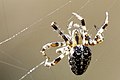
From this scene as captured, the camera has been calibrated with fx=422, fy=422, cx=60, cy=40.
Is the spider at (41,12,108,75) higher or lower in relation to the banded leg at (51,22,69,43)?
lower

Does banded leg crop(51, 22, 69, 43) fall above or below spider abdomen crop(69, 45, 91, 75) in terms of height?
above

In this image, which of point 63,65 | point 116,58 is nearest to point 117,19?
point 116,58

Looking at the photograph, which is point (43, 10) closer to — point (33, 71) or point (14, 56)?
point (14, 56)

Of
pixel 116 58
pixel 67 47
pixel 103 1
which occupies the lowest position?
pixel 67 47

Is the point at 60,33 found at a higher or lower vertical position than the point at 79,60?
higher

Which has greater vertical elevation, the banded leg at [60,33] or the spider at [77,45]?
the banded leg at [60,33]

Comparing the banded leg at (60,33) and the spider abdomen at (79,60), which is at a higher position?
the banded leg at (60,33)

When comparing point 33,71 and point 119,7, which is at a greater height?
point 33,71

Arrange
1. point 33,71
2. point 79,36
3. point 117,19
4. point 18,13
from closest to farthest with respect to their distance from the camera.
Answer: point 79,36
point 18,13
point 117,19
point 33,71
